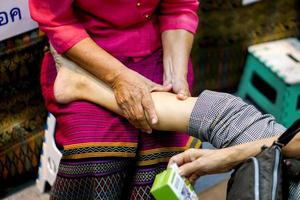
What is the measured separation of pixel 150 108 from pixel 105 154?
164 millimetres

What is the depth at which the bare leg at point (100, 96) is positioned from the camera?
137 cm

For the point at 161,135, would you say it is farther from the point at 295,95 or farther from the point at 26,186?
the point at 295,95

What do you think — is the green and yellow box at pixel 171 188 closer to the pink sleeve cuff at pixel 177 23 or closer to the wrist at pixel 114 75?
the wrist at pixel 114 75

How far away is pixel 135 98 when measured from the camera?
1.40 metres

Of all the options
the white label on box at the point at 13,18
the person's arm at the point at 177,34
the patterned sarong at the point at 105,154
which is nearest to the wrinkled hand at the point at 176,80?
the person's arm at the point at 177,34

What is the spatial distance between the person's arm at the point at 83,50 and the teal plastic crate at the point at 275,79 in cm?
96

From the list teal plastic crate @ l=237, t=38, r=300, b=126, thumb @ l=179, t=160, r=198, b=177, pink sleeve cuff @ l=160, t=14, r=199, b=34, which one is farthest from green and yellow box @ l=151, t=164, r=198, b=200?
teal plastic crate @ l=237, t=38, r=300, b=126

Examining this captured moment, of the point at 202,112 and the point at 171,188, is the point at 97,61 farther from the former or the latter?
the point at 171,188

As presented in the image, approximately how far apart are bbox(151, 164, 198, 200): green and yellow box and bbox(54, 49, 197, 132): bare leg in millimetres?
219

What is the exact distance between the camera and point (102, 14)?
4.82 feet

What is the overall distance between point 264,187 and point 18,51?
1.06m

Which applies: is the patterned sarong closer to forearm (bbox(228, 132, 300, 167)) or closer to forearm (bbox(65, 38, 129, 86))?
forearm (bbox(65, 38, 129, 86))

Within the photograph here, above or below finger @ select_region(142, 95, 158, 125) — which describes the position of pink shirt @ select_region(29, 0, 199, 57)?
above

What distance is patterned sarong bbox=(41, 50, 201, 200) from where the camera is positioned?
4.53 feet
